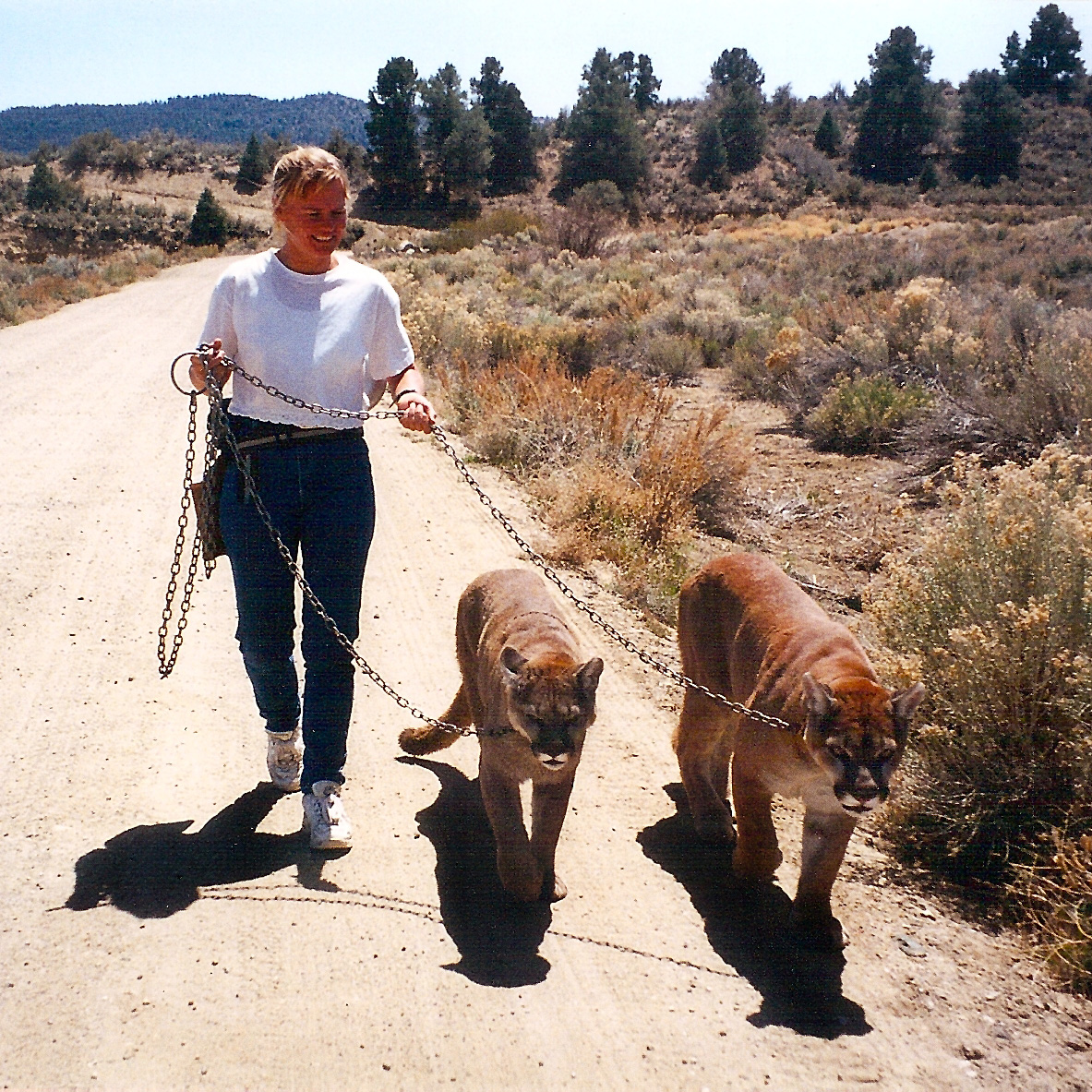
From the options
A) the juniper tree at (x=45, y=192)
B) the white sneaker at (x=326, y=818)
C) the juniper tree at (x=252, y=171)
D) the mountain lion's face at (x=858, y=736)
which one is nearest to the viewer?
the mountain lion's face at (x=858, y=736)

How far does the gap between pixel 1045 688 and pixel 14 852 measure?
431 cm

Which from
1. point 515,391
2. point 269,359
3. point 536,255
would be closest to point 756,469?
point 515,391

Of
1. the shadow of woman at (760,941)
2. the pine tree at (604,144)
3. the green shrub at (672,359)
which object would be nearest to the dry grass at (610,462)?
the shadow of woman at (760,941)

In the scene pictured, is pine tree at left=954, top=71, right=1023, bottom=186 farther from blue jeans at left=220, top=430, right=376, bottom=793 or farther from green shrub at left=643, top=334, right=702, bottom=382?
blue jeans at left=220, top=430, right=376, bottom=793

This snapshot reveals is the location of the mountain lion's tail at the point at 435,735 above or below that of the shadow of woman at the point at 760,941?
above

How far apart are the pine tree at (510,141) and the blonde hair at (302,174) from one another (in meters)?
Result: 57.5

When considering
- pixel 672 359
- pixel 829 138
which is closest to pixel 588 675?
pixel 672 359

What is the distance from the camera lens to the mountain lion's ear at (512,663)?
3.54 metres

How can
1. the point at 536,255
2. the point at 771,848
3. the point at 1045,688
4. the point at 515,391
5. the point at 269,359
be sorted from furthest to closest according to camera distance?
the point at 536,255, the point at 515,391, the point at 1045,688, the point at 771,848, the point at 269,359

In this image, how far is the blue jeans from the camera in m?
3.69

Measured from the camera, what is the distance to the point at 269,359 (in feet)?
11.8

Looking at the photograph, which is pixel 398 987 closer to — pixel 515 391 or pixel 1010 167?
pixel 515 391

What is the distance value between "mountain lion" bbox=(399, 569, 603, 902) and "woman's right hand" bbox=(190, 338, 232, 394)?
144cm

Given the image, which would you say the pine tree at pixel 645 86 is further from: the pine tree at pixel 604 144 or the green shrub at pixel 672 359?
the green shrub at pixel 672 359
